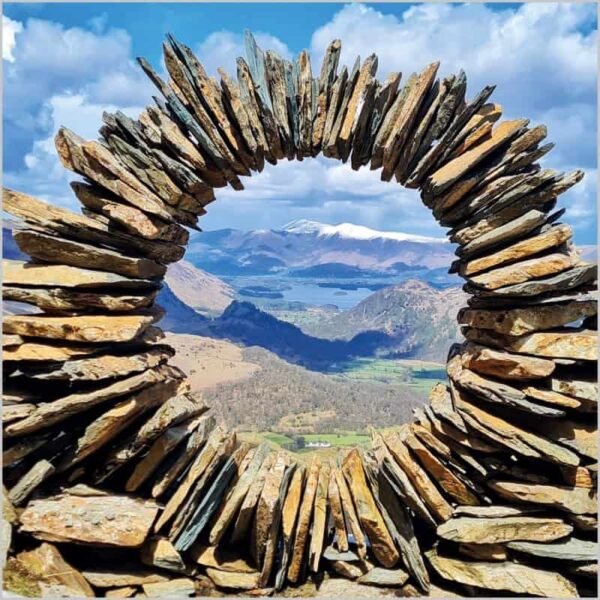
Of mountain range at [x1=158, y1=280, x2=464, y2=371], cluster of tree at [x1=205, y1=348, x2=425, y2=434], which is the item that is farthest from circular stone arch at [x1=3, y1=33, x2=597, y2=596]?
mountain range at [x1=158, y1=280, x2=464, y2=371]

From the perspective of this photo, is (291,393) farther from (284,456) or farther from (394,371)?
(284,456)

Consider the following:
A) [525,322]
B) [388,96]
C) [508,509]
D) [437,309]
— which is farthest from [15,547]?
[437,309]

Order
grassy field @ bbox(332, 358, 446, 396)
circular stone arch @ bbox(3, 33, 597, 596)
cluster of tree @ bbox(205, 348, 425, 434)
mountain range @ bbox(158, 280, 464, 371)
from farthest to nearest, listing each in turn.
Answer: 1. mountain range @ bbox(158, 280, 464, 371)
2. grassy field @ bbox(332, 358, 446, 396)
3. cluster of tree @ bbox(205, 348, 425, 434)
4. circular stone arch @ bbox(3, 33, 597, 596)

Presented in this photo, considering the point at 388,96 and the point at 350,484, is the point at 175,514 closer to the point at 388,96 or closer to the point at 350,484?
the point at 350,484

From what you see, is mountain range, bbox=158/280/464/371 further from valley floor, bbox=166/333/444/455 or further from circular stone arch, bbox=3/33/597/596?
circular stone arch, bbox=3/33/597/596

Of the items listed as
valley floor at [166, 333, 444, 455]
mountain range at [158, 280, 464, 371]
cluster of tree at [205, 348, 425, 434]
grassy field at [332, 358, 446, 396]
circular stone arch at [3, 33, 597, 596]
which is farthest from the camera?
mountain range at [158, 280, 464, 371]

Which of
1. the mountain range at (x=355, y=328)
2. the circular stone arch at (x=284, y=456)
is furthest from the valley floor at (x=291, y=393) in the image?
the circular stone arch at (x=284, y=456)

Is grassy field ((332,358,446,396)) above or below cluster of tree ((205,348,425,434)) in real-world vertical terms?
above

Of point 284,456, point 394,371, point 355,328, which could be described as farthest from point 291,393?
point 284,456
